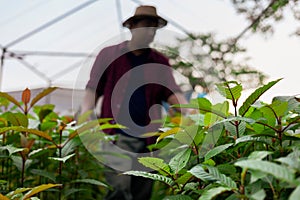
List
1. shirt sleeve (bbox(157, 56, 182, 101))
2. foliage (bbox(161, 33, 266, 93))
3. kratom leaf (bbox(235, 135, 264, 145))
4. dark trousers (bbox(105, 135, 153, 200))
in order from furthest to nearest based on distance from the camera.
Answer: foliage (bbox(161, 33, 266, 93)), shirt sleeve (bbox(157, 56, 182, 101)), dark trousers (bbox(105, 135, 153, 200)), kratom leaf (bbox(235, 135, 264, 145))

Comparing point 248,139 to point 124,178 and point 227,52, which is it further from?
point 227,52

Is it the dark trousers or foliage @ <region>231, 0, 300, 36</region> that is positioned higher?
foliage @ <region>231, 0, 300, 36</region>

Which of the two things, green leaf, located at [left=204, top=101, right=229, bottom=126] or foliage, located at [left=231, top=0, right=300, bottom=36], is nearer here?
green leaf, located at [left=204, top=101, right=229, bottom=126]

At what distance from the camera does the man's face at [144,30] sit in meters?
2.22

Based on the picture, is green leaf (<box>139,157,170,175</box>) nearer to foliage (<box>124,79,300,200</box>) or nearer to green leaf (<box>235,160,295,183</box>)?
foliage (<box>124,79,300,200</box>)

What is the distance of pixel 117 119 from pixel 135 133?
0.17m

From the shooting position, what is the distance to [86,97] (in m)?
2.17

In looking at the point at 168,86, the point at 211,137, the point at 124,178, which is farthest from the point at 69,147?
the point at 168,86

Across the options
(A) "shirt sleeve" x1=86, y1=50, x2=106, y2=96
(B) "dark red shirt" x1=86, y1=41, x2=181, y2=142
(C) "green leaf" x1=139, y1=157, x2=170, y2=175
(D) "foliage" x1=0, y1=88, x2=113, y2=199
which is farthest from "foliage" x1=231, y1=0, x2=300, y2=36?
(C) "green leaf" x1=139, y1=157, x2=170, y2=175

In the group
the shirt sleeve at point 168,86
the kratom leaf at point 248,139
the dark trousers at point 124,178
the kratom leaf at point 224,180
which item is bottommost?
the dark trousers at point 124,178

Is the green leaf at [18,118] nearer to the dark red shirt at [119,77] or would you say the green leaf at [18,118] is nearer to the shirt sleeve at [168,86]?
the dark red shirt at [119,77]

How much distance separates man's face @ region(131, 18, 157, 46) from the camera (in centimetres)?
222

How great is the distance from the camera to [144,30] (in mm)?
2211

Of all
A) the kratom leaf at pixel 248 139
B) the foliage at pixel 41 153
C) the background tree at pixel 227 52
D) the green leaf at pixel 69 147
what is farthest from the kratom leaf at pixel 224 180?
the background tree at pixel 227 52
